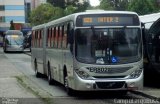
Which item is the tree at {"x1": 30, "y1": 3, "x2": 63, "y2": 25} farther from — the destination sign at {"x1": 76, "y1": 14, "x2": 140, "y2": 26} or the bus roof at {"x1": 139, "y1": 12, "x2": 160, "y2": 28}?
the destination sign at {"x1": 76, "y1": 14, "x2": 140, "y2": 26}

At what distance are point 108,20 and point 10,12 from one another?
11461 cm

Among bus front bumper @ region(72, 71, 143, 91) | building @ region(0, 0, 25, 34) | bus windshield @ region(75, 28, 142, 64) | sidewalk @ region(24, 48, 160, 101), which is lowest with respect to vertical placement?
building @ region(0, 0, 25, 34)

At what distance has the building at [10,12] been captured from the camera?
129m

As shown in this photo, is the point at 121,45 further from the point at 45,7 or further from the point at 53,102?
the point at 45,7

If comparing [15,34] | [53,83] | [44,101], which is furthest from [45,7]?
[44,101]

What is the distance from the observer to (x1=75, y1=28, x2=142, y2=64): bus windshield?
16.9m

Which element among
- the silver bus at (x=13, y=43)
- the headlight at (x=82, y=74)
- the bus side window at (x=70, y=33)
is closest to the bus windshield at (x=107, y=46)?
the bus side window at (x=70, y=33)

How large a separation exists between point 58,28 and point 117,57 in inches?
154

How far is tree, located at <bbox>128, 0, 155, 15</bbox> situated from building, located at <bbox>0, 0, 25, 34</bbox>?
57850mm

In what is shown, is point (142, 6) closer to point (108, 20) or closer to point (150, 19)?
point (150, 19)

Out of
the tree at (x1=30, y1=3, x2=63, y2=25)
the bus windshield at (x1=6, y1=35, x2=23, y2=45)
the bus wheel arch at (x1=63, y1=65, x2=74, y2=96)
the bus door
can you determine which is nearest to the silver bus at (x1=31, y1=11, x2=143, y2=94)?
→ the bus wheel arch at (x1=63, y1=65, x2=74, y2=96)

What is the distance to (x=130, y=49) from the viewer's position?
17156 millimetres

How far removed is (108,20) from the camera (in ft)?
56.7

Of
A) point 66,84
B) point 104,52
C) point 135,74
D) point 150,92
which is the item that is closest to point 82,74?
point 104,52
